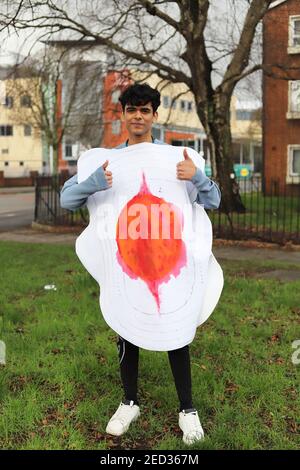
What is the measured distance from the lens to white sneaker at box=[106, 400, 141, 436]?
3.24m

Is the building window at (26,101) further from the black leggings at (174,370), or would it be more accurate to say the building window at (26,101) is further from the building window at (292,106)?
the black leggings at (174,370)

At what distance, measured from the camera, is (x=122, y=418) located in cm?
331

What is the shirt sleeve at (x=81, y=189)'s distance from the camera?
9.96 feet

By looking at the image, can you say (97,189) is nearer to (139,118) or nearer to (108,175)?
(108,175)

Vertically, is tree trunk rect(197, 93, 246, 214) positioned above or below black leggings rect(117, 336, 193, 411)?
above

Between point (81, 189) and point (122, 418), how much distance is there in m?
1.43

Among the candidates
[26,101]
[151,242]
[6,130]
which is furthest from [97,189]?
[6,130]

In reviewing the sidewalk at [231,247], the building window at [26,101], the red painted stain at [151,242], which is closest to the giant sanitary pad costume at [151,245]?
the red painted stain at [151,242]

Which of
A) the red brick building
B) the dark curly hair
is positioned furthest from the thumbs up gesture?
the red brick building

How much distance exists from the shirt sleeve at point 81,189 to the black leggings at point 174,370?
876 millimetres

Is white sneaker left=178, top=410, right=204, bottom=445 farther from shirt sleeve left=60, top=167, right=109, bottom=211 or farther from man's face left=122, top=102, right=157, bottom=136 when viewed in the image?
man's face left=122, top=102, right=157, bottom=136

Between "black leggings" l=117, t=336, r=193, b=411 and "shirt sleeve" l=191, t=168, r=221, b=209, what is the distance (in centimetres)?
86

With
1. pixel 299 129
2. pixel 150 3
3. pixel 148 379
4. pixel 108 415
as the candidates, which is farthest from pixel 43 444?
pixel 299 129

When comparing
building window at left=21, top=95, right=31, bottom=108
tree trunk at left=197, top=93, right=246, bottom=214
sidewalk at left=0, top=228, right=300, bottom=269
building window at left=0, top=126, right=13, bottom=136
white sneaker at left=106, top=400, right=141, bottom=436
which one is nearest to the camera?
white sneaker at left=106, top=400, right=141, bottom=436
